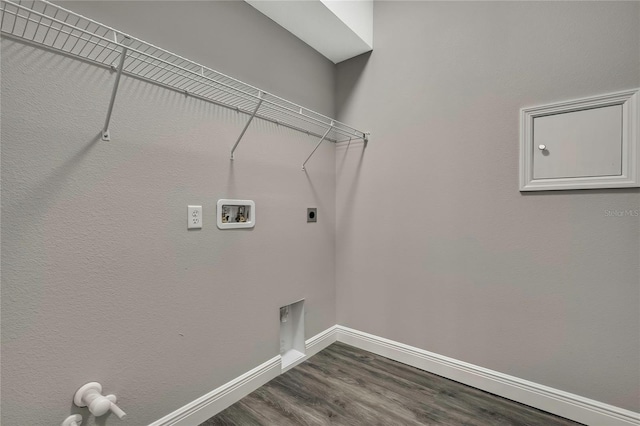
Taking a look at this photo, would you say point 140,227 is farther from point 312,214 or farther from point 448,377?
point 448,377

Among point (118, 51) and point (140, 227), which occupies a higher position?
point (118, 51)

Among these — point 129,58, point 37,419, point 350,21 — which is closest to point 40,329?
point 37,419

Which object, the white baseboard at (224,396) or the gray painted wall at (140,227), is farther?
the white baseboard at (224,396)

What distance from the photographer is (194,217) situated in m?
1.31

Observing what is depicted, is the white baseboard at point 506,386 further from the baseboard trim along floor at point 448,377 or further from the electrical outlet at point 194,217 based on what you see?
the electrical outlet at point 194,217

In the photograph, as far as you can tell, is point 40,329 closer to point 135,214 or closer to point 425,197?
point 135,214

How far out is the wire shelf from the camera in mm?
855

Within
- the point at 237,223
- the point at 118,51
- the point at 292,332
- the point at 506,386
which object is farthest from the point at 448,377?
the point at 118,51

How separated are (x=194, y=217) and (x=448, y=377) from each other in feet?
5.75

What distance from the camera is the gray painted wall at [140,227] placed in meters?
0.90

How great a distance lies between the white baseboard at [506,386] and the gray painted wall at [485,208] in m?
0.04

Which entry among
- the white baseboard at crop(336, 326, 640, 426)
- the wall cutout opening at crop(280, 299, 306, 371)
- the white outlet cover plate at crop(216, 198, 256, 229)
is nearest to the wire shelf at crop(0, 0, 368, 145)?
the white outlet cover plate at crop(216, 198, 256, 229)

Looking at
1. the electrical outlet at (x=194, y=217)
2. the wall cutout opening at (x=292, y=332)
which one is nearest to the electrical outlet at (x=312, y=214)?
the wall cutout opening at (x=292, y=332)

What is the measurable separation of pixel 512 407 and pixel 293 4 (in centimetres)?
250
